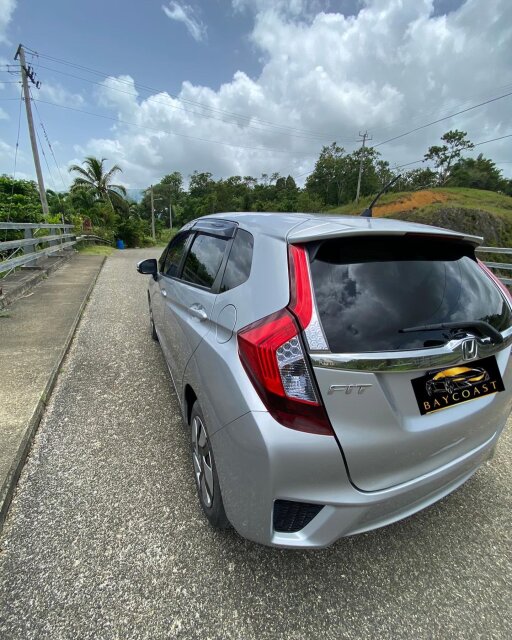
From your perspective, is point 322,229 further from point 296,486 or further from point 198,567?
point 198,567

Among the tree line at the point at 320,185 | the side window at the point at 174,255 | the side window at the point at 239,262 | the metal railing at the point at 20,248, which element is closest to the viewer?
the side window at the point at 239,262

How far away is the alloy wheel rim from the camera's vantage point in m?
1.87

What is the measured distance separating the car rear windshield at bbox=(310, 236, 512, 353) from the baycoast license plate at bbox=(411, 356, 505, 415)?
0.48 feet

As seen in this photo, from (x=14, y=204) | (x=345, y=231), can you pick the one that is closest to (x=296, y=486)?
(x=345, y=231)

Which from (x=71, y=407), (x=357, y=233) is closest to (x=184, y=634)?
(x=357, y=233)

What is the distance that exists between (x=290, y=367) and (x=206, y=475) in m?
0.99

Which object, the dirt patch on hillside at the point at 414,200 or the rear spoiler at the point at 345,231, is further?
the dirt patch on hillside at the point at 414,200

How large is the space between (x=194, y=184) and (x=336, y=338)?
260 ft

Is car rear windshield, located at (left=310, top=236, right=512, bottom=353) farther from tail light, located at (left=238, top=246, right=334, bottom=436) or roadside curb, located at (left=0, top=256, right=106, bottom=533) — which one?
roadside curb, located at (left=0, top=256, right=106, bottom=533)

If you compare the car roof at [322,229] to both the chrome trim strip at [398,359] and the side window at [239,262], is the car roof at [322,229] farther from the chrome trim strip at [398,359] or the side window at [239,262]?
the chrome trim strip at [398,359]

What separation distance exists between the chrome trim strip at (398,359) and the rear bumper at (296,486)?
0.28 m

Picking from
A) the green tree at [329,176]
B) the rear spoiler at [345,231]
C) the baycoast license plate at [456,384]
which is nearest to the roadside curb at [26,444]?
the rear spoiler at [345,231]

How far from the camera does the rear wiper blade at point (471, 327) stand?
1.45 metres

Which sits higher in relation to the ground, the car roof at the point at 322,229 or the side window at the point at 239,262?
the car roof at the point at 322,229
